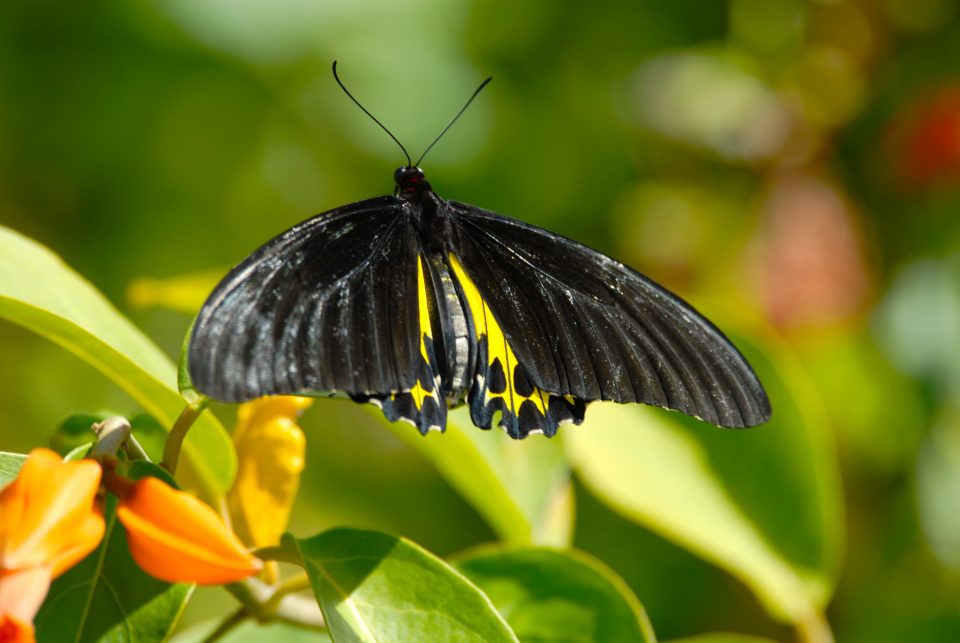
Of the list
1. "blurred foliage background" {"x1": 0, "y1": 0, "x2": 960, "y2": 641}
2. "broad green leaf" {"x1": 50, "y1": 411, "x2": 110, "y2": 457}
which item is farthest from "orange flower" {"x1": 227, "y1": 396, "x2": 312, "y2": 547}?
"blurred foliage background" {"x1": 0, "y1": 0, "x2": 960, "y2": 641}

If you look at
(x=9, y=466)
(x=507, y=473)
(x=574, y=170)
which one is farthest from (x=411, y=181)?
(x=574, y=170)

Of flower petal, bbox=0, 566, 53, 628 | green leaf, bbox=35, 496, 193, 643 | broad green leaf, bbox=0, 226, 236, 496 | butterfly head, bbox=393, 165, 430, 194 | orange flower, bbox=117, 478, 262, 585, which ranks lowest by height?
flower petal, bbox=0, 566, 53, 628

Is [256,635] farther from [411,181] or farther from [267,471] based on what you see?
[411,181]

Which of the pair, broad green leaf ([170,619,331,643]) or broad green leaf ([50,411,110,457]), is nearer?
broad green leaf ([50,411,110,457])

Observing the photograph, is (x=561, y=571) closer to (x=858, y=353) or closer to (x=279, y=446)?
(x=279, y=446)

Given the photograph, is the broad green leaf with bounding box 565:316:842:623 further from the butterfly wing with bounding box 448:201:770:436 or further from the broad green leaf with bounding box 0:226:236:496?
the broad green leaf with bounding box 0:226:236:496

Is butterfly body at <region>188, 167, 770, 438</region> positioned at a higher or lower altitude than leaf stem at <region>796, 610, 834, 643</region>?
higher
